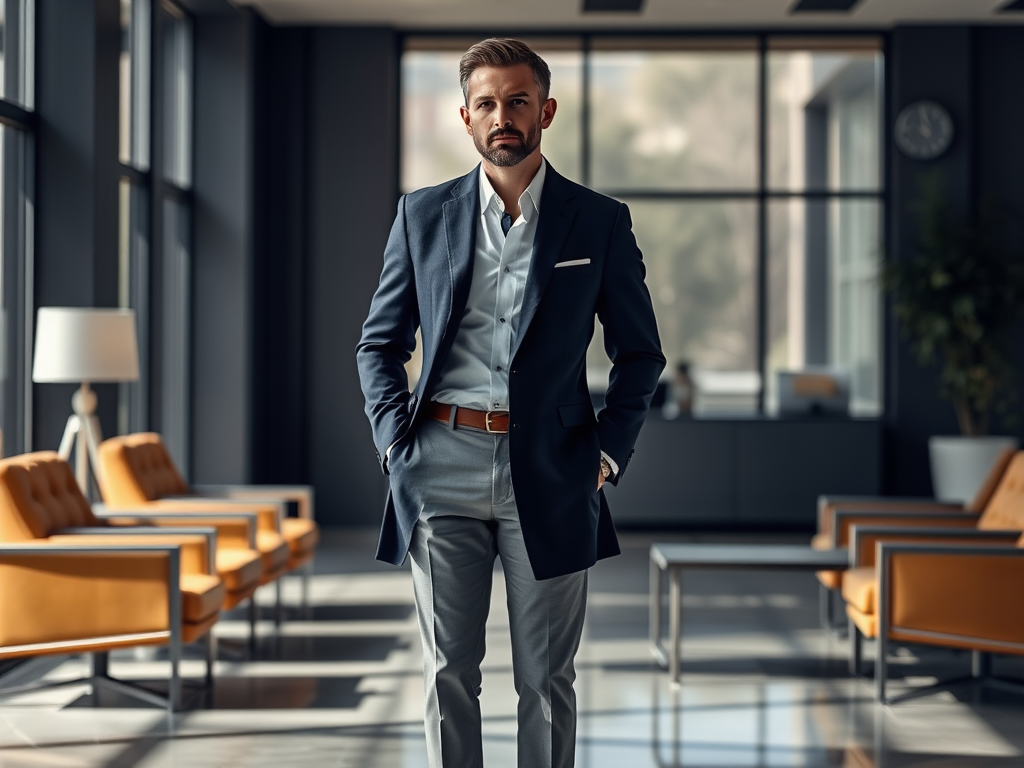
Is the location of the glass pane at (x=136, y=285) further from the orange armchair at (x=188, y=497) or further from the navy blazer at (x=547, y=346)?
the navy blazer at (x=547, y=346)

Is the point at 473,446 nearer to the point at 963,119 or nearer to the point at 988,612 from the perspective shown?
the point at 988,612

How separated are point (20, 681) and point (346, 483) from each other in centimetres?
427

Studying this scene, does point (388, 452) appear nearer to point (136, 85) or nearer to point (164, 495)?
point (164, 495)

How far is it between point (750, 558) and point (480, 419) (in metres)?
2.86

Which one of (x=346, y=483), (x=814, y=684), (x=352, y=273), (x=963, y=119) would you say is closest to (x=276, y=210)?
(x=352, y=273)

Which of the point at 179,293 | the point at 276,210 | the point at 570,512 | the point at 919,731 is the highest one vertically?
the point at 276,210

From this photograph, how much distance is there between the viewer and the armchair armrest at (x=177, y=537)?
4586 millimetres

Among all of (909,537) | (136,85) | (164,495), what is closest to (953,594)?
(909,537)

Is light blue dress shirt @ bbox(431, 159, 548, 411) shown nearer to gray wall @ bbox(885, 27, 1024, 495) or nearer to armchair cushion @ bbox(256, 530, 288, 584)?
armchair cushion @ bbox(256, 530, 288, 584)

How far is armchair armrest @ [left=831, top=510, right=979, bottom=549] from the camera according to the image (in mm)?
5562

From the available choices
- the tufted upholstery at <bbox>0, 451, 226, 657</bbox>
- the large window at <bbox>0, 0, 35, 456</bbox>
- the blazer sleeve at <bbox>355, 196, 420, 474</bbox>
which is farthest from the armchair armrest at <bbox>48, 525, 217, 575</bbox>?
the blazer sleeve at <bbox>355, 196, 420, 474</bbox>

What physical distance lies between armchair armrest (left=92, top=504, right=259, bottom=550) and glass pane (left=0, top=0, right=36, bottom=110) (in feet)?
6.26

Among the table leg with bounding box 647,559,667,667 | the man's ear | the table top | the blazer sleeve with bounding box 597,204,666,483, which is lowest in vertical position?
the table leg with bounding box 647,559,667,667

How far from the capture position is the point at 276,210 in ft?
29.2
